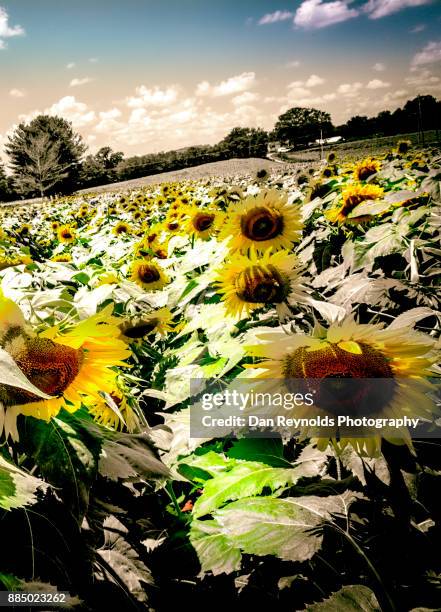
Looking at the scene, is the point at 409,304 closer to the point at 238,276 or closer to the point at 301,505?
the point at 238,276

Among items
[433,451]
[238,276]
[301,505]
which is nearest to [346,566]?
[301,505]

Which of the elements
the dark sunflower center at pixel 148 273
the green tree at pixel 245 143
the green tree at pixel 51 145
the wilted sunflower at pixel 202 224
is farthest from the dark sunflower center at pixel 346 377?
the green tree at pixel 51 145

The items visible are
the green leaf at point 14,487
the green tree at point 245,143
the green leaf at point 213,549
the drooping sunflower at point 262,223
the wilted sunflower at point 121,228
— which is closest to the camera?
the green leaf at point 14,487

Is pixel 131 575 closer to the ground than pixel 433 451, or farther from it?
closer to the ground

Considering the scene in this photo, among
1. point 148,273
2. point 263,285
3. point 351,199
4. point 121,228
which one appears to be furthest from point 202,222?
point 121,228

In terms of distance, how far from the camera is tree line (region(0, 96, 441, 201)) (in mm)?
15226

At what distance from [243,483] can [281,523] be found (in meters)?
0.20

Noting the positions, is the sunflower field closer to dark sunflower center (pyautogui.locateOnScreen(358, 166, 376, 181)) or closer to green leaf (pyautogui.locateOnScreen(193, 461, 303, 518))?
green leaf (pyautogui.locateOnScreen(193, 461, 303, 518))

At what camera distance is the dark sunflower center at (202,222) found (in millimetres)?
2852

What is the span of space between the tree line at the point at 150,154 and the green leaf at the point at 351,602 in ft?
37.8

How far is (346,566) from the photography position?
0.97 m

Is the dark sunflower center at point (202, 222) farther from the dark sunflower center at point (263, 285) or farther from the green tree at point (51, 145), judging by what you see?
the green tree at point (51, 145)

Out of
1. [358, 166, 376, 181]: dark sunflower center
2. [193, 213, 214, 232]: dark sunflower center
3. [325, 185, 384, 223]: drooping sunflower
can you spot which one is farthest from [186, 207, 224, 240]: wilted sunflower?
[358, 166, 376, 181]: dark sunflower center

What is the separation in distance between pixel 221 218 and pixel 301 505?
53.8 inches
